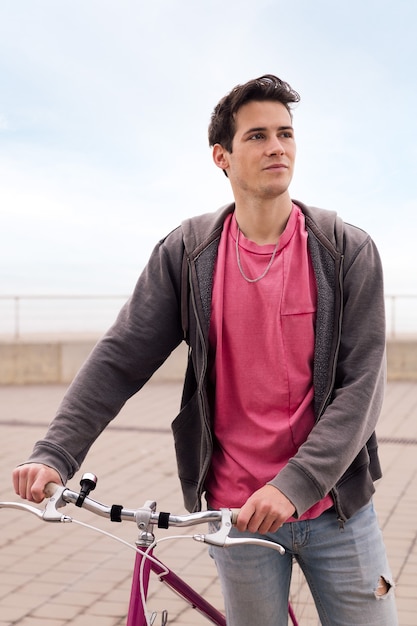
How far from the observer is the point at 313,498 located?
2406 mm

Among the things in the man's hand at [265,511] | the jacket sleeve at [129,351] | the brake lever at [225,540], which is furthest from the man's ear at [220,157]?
the brake lever at [225,540]

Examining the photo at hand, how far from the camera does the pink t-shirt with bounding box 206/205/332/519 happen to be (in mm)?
2592

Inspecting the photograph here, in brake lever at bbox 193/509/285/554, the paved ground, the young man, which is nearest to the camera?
brake lever at bbox 193/509/285/554

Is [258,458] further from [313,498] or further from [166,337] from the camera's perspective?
[166,337]

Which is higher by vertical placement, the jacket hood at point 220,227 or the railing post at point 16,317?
the jacket hood at point 220,227

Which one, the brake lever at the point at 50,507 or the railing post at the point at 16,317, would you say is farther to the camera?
the railing post at the point at 16,317

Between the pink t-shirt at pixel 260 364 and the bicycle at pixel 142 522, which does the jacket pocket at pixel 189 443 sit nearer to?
the pink t-shirt at pixel 260 364

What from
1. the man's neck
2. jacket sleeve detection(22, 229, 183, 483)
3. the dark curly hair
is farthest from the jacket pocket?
the dark curly hair

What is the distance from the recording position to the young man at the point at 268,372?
257 centimetres

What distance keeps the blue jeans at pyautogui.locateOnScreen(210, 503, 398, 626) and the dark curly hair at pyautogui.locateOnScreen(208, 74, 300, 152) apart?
1.10 meters

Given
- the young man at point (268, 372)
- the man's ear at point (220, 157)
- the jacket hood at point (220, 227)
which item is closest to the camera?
the young man at point (268, 372)

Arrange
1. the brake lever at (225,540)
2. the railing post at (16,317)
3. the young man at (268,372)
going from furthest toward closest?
the railing post at (16,317) < the young man at (268,372) < the brake lever at (225,540)

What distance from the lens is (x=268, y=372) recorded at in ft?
8.52

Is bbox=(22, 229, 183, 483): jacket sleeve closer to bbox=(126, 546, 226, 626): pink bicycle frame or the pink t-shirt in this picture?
the pink t-shirt
